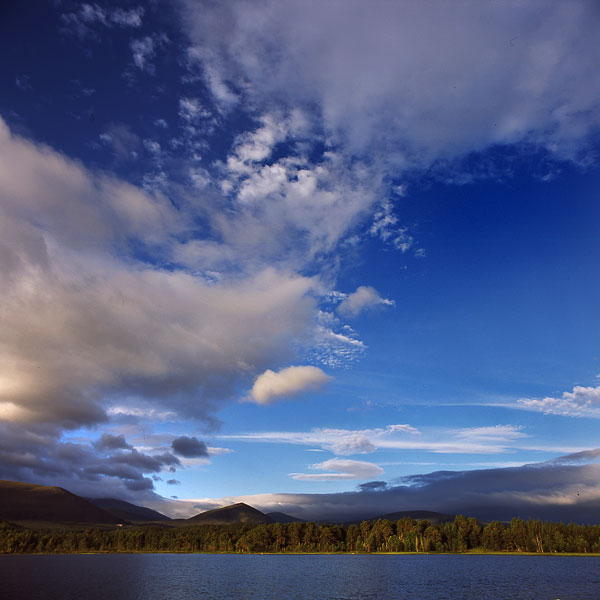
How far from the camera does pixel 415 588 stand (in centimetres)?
13975

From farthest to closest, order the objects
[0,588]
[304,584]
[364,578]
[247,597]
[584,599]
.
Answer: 1. [364,578]
2. [304,584]
3. [0,588]
4. [247,597]
5. [584,599]

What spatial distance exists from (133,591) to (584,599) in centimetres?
12144

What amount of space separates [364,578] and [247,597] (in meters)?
70.3

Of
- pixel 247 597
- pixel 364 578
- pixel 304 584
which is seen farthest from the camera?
pixel 364 578

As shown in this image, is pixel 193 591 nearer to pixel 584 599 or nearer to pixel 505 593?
pixel 505 593

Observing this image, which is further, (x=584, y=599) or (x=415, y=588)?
(x=415, y=588)

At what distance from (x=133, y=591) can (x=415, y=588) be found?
281 feet

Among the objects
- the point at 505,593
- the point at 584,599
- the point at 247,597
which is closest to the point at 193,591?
→ the point at 247,597

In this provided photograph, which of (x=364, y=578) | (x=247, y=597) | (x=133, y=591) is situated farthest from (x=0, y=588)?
(x=364, y=578)

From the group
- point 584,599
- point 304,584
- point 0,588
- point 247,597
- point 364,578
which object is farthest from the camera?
point 364,578

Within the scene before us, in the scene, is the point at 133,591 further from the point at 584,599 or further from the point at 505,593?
the point at 584,599

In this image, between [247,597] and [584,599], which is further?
[247,597]

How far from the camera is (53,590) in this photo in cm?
13575

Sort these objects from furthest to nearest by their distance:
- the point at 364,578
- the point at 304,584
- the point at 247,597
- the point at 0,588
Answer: the point at 364,578, the point at 304,584, the point at 0,588, the point at 247,597
